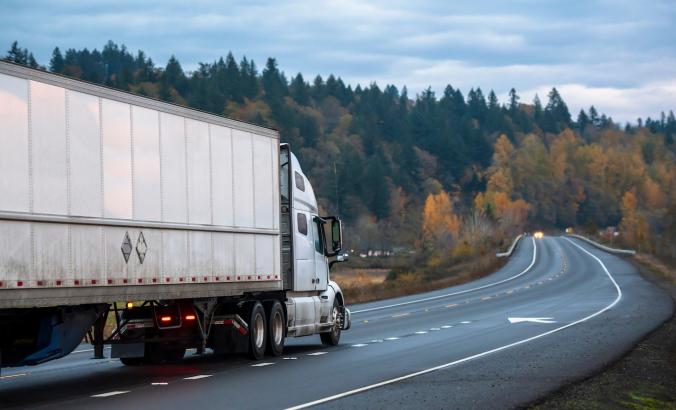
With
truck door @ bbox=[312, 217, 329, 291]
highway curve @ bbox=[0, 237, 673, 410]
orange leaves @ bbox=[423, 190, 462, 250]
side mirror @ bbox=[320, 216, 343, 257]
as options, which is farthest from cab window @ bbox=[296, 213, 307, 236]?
orange leaves @ bbox=[423, 190, 462, 250]

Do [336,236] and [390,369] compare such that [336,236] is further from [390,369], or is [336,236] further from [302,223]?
[390,369]

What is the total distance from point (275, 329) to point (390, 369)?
12.5ft

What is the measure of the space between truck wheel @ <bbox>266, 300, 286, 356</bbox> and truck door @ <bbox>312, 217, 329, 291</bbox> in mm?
2122

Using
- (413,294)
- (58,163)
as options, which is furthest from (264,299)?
(413,294)

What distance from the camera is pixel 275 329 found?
72.7 ft

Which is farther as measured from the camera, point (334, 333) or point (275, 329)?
point (334, 333)

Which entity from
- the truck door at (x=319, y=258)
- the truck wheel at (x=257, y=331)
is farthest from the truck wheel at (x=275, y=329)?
the truck door at (x=319, y=258)

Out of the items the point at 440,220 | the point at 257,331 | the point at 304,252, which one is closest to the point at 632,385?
the point at 257,331

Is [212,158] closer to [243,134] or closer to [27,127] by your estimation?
[243,134]

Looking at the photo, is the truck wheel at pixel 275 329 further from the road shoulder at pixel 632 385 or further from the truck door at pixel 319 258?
the road shoulder at pixel 632 385

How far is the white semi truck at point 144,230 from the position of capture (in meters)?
14.1

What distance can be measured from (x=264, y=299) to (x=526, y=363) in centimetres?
503

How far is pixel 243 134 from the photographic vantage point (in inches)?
822

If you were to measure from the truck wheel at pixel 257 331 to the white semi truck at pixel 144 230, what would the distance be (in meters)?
0.04
